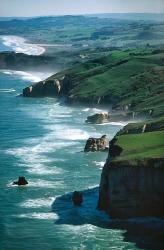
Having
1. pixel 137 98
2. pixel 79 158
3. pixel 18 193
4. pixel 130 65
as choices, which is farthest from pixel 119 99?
pixel 18 193

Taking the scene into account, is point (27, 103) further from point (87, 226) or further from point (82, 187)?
point (87, 226)

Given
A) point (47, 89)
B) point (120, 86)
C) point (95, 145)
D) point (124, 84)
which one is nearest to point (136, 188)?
point (95, 145)

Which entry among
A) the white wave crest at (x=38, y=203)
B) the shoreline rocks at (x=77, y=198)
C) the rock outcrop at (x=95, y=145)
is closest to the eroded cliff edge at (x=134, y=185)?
the shoreline rocks at (x=77, y=198)

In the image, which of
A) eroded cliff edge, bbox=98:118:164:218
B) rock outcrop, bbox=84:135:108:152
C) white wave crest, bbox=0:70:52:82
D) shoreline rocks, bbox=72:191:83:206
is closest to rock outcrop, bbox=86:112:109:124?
rock outcrop, bbox=84:135:108:152

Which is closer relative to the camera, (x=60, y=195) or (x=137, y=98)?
(x=60, y=195)

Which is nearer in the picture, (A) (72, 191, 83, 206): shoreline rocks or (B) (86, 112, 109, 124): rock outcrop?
(A) (72, 191, 83, 206): shoreline rocks

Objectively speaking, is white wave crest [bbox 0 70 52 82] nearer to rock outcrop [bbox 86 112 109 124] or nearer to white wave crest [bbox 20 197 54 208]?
rock outcrop [bbox 86 112 109 124]

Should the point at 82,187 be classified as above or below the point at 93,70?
below

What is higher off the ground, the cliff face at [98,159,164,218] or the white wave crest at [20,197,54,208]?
the cliff face at [98,159,164,218]
